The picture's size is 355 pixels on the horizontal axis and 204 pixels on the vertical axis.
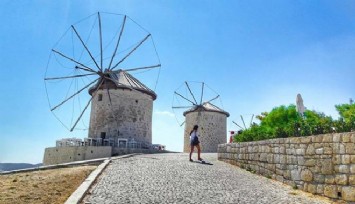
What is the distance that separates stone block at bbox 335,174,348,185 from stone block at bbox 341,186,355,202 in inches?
4.9

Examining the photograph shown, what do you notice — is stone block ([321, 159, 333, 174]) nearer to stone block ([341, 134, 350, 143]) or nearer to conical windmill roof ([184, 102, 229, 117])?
stone block ([341, 134, 350, 143])

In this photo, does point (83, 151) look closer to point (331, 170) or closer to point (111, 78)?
point (111, 78)

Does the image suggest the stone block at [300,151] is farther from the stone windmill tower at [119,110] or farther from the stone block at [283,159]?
the stone windmill tower at [119,110]

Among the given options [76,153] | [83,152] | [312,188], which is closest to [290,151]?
[312,188]

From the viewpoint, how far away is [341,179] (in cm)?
769

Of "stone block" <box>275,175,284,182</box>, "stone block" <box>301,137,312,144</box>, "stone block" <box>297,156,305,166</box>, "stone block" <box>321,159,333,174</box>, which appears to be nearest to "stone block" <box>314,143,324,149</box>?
"stone block" <box>301,137,312,144</box>

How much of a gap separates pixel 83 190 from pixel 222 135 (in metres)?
28.1

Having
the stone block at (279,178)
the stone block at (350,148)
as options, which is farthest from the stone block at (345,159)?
the stone block at (279,178)

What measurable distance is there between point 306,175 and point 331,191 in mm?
944

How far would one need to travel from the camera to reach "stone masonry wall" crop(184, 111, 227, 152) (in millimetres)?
33844

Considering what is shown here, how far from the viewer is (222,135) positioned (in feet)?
114

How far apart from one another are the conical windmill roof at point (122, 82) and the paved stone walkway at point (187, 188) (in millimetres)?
15862

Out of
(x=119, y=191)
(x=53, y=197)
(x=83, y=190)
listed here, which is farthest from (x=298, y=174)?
(x=53, y=197)

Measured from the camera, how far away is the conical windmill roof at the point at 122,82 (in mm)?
26688
